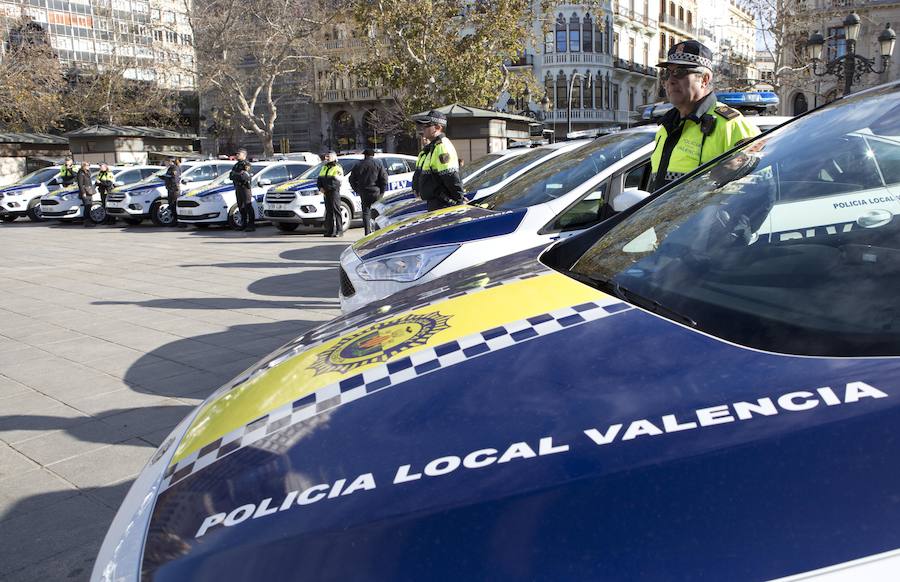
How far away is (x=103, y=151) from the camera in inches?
1042

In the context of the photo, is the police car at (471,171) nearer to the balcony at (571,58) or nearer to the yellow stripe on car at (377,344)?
the yellow stripe on car at (377,344)

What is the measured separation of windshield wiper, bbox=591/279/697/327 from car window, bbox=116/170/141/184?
70.5 ft

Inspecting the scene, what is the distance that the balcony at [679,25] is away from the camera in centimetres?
6066

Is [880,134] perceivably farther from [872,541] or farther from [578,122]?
[578,122]

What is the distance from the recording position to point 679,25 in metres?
63.1

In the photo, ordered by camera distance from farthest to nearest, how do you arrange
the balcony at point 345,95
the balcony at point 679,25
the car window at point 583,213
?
the balcony at point 679,25 → the balcony at point 345,95 → the car window at point 583,213

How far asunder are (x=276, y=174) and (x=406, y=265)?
46.3 feet

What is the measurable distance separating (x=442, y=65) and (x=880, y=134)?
73.3ft

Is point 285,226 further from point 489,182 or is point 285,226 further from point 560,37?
point 560,37

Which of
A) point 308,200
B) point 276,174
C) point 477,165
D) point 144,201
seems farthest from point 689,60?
point 144,201

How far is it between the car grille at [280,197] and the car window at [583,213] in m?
11.1

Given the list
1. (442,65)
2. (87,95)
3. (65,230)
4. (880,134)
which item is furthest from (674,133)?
(87,95)

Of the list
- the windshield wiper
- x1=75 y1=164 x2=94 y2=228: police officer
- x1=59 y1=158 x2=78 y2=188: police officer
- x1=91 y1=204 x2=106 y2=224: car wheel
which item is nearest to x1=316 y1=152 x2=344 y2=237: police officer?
x1=75 y1=164 x2=94 y2=228: police officer

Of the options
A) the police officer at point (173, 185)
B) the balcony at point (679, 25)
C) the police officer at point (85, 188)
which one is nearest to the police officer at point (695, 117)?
the police officer at point (173, 185)
